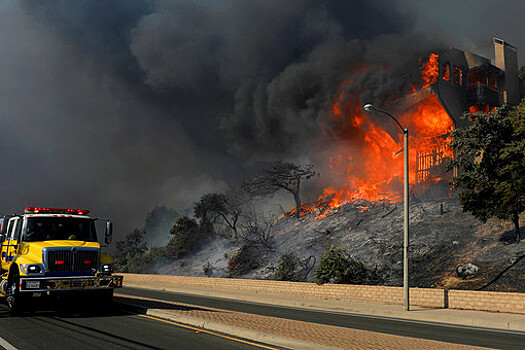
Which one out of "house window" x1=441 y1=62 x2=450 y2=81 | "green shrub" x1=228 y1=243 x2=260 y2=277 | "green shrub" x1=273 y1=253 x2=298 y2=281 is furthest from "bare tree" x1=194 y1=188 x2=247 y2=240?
"house window" x1=441 y1=62 x2=450 y2=81

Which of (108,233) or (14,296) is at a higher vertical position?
(108,233)

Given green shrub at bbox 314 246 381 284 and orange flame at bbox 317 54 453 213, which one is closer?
green shrub at bbox 314 246 381 284

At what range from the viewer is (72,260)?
13969 mm

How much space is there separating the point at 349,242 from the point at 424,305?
27.2 m

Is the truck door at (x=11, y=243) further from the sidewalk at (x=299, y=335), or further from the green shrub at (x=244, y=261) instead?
the green shrub at (x=244, y=261)

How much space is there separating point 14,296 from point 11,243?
1.85 meters

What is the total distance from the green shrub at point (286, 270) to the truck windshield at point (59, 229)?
30.9 meters

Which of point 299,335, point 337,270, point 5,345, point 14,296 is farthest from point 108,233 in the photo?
point 337,270

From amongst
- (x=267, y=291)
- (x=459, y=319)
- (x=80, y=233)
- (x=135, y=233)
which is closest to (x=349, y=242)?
(x=267, y=291)

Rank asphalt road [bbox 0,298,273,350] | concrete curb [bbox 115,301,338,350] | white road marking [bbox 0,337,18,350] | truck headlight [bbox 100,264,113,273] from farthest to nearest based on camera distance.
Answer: truck headlight [bbox 100,264,113,273], asphalt road [bbox 0,298,273,350], concrete curb [bbox 115,301,338,350], white road marking [bbox 0,337,18,350]

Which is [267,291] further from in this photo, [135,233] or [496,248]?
[135,233]

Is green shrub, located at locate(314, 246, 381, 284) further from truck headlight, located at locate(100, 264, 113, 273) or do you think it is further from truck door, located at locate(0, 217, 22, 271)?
truck door, located at locate(0, 217, 22, 271)

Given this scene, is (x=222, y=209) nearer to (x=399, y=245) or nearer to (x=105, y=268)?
(x=399, y=245)

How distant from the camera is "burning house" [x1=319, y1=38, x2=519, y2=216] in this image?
54.0 metres
